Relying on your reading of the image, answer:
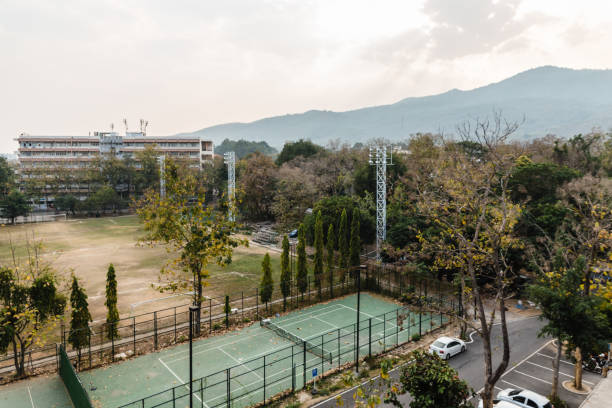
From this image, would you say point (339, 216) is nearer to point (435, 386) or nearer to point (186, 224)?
point (186, 224)

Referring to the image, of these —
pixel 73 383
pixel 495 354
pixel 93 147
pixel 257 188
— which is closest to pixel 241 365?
pixel 73 383

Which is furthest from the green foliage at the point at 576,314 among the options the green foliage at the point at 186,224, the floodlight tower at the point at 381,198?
the floodlight tower at the point at 381,198

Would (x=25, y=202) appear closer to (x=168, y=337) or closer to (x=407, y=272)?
(x=168, y=337)

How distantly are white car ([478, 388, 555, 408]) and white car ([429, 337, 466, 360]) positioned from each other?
3276 mm

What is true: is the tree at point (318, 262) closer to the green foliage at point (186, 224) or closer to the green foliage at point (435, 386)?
the green foliage at point (186, 224)

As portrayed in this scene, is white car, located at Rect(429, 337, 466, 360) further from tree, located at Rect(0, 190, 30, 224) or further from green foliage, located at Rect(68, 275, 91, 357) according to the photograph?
tree, located at Rect(0, 190, 30, 224)

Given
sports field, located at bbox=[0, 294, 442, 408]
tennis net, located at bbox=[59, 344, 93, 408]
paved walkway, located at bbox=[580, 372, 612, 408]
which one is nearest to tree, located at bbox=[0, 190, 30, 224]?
tennis net, located at bbox=[59, 344, 93, 408]

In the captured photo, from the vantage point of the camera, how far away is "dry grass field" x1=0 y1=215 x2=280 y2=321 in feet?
84.4

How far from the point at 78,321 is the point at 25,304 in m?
2.48

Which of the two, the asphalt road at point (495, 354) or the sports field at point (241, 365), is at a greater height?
the sports field at point (241, 365)

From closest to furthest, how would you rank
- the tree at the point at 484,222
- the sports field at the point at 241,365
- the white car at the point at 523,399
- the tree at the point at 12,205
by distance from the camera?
the tree at the point at 484,222 < the white car at the point at 523,399 < the sports field at the point at 241,365 < the tree at the point at 12,205

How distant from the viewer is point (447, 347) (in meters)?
18.0

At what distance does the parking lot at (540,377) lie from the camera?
1533cm

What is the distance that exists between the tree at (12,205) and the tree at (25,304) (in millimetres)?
47529
